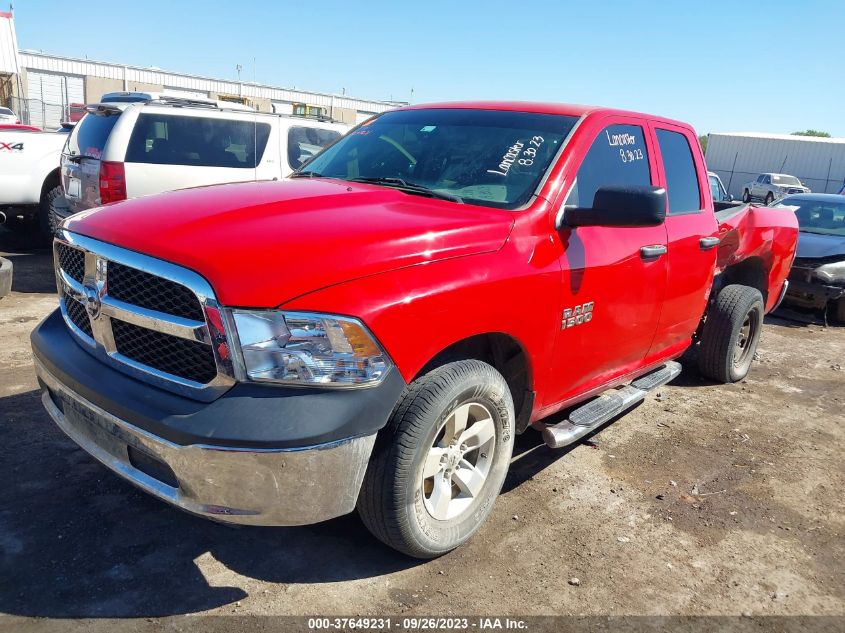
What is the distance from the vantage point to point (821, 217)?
9.50 m

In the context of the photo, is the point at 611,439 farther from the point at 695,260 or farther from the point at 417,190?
the point at 417,190

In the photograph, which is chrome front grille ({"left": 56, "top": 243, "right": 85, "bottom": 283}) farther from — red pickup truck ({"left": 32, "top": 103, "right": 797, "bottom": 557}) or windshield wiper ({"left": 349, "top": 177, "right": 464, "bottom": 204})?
windshield wiper ({"left": 349, "top": 177, "right": 464, "bottom": 204})

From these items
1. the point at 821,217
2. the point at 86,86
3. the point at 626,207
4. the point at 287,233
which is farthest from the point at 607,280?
the point at 86,86

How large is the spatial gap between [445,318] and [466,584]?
1.12 metres

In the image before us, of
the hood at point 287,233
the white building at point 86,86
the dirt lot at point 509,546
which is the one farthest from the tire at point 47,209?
Result: the white building at point 86,86

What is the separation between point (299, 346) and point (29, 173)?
26.1 ft

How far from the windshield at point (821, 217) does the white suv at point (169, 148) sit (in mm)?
6660

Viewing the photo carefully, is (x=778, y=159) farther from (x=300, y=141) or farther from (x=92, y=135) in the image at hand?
(x=92, y=135)

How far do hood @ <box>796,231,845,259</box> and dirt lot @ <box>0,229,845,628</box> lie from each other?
4.73 m

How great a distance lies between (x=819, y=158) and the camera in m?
40.7

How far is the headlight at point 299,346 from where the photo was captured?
2.25 metres

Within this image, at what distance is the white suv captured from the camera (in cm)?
696

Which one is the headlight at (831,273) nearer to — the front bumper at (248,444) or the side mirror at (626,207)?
the side mirror at (626,207)

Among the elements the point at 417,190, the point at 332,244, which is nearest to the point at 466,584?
the point at 332,244
